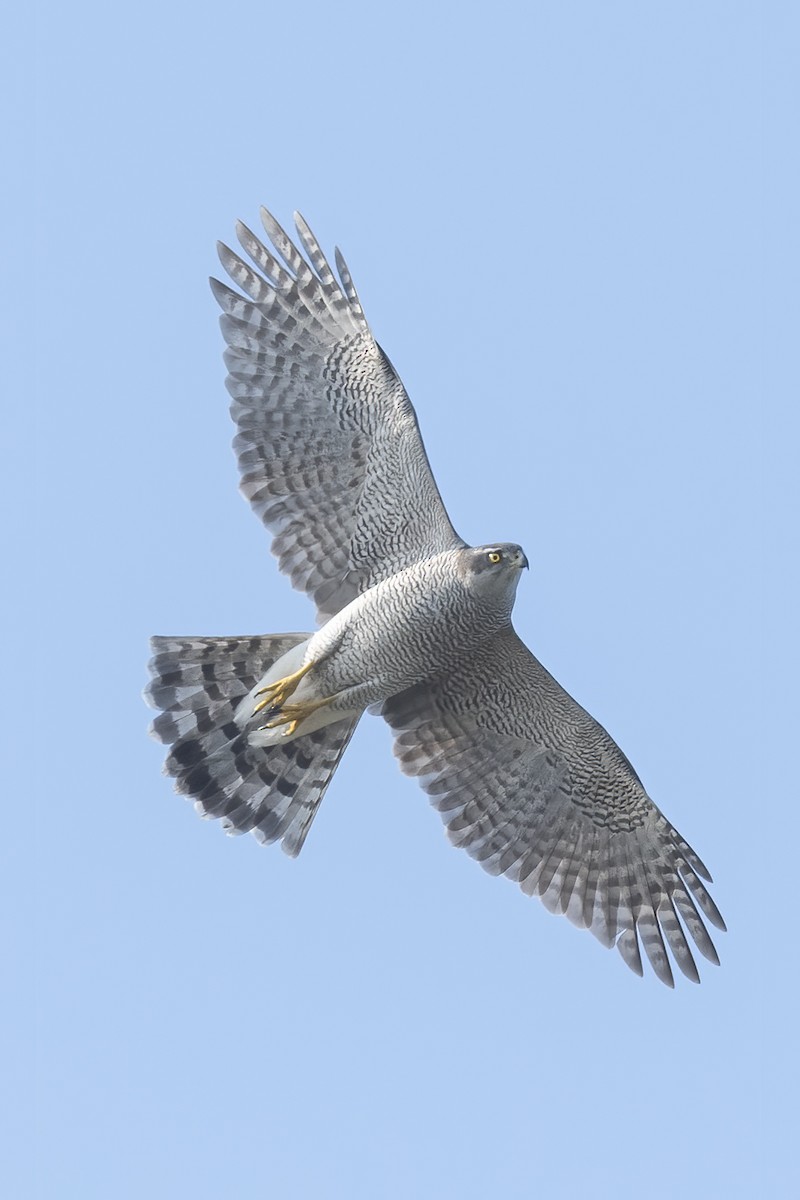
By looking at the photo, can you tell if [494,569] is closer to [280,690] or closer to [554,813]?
[280,690]

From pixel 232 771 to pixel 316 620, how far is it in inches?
50.2

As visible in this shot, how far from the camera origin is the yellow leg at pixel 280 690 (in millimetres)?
12945

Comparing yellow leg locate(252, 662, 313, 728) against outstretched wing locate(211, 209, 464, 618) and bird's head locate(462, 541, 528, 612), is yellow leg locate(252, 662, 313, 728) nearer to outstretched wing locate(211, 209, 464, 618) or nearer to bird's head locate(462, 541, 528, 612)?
outstretched wing locate(211, 209, 464, 618)

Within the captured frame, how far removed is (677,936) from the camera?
13.6m

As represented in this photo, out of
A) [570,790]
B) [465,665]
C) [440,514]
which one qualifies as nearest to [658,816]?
[570,790]

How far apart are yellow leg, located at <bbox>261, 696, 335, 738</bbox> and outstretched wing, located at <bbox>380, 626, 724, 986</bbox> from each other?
0.76m

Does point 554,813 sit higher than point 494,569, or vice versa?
point 494,569

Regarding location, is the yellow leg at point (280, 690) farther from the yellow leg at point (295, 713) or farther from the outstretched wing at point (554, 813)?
the outstretched wing at point (554, 813)

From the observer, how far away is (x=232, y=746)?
13.7 metres

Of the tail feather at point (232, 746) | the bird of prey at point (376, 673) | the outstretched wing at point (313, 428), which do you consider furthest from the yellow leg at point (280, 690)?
the outstretched wing at point (313, 428)

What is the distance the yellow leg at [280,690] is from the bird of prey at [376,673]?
17mm

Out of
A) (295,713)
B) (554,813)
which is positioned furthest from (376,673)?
(554,813)

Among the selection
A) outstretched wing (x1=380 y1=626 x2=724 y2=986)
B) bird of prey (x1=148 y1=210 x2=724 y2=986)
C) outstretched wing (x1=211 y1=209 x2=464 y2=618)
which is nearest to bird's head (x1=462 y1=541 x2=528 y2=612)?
bird of prey (x1=148 y1=210 x2=724 y2=986)

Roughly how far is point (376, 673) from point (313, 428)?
1.68 m
